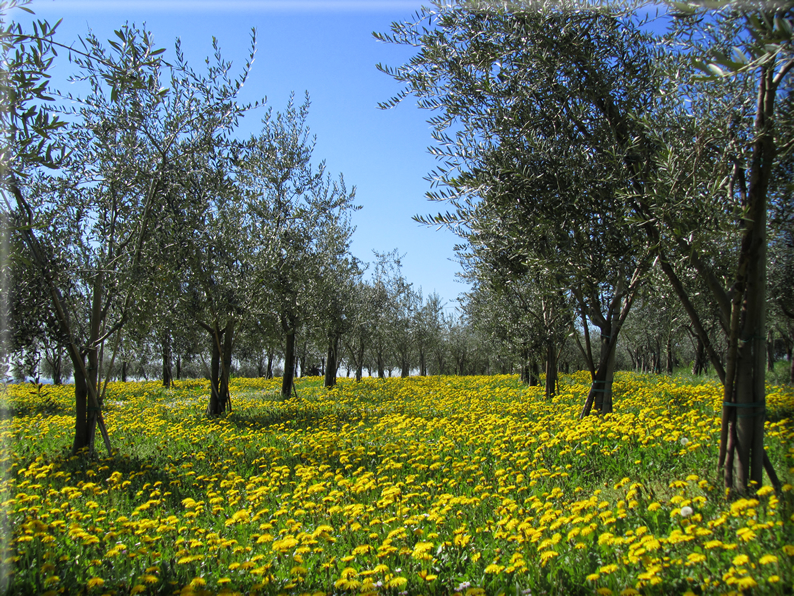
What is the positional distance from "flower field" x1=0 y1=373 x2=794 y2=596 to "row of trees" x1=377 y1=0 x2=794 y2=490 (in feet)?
4.34

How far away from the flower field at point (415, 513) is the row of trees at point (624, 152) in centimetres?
132

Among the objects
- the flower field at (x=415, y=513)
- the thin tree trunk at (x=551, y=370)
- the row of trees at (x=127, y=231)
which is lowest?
the flower field at (x=415, y=513)

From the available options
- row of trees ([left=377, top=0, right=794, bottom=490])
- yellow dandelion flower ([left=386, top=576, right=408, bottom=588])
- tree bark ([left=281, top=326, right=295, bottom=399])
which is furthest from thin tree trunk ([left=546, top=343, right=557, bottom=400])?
yellow dandelion flower ([left=386, top=576, right=408, bottom=588])

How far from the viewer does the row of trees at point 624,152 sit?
15.0 feet

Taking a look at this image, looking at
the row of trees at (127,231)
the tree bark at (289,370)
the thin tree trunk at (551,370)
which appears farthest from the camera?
the tree bark at (289,370)

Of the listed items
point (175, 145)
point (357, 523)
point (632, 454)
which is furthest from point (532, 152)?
point (175, 145)

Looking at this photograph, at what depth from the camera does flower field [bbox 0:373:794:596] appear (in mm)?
3775

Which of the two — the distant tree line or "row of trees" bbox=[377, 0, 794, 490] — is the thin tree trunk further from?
"row of trees" bbox=[377, 0, 794, 490]

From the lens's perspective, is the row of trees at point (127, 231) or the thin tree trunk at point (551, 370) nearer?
the row of trees at point (127, 231)

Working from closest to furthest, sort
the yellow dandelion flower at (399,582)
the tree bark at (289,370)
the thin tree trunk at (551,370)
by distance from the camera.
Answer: the yellow dandelion flower at (399,582), the thin tree trunk at (551,370), the tree bark at (289,370)

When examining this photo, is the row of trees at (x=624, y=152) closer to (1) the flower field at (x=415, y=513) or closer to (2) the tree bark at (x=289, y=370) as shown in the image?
(1) the flower field at (x=415, y=513)

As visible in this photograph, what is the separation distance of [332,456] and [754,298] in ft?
22.0

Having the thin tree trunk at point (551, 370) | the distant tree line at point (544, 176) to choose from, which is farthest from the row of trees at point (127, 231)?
the thin tree trunk at point (551, 370)

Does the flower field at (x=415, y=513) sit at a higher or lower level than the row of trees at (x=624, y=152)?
lower
